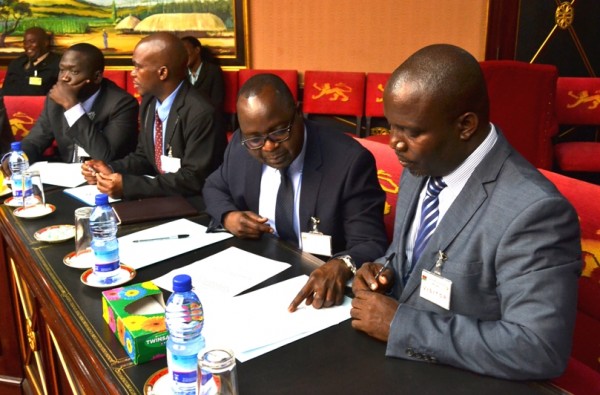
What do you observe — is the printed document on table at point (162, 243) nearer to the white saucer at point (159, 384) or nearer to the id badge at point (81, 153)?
the white saucer at point (159, 384)

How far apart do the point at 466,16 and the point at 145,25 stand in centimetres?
339

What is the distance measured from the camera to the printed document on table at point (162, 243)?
5.84ft

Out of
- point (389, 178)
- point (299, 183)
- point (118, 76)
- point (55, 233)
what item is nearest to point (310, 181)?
point (299, 183)

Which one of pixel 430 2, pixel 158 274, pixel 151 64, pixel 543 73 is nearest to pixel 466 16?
pixel 430 2

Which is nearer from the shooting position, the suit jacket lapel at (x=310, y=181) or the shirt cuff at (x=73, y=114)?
the suit jacket lapel at (x=310, y=181)

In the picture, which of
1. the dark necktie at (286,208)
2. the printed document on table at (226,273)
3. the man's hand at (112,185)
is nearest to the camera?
the printed document on table at (226,273)

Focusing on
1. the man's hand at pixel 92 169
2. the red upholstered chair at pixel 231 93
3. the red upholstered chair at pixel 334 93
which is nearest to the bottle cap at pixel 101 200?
the man's hand at pixel 92 169

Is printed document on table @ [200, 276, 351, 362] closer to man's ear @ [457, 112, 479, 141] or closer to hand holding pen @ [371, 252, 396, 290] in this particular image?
hand holding pen @ [371, 252, 396, 290]

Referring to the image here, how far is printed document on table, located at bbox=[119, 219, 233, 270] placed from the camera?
1.78 metres

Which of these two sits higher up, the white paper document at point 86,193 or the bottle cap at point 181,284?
the bottle cap at point 181,284

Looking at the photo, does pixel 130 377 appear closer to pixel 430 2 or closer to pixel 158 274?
pixel 158 274

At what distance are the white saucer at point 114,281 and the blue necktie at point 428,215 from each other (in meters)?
0.81

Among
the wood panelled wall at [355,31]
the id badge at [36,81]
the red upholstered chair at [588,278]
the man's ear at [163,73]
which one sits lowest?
the red upholstered chair at [588,278]

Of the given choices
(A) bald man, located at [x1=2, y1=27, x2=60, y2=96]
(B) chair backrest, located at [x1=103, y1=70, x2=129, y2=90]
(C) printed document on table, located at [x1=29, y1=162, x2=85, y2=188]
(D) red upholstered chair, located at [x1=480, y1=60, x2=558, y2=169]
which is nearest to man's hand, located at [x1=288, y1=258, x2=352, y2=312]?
(C) printed document on table, located at [x1=29, y1=162, x2=85, y2=188]
